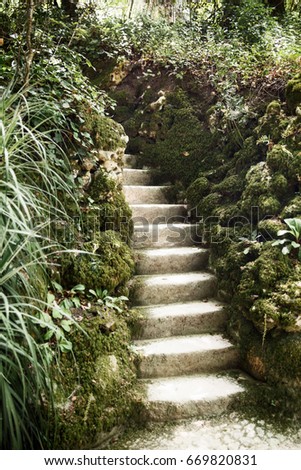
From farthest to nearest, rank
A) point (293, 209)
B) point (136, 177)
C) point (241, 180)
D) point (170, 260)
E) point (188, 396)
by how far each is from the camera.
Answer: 1. point (136, 177)
2. point (241, 180)
3. point (170, 260)
4. point (293, 209)
5. point (188, 396)

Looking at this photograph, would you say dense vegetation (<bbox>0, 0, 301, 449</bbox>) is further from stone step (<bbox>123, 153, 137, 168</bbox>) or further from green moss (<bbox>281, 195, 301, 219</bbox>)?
stone step (<bbox>123, 153, 137, 168</bbox>)

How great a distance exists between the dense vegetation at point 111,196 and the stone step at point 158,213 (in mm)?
164

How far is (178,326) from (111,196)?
1.13 m

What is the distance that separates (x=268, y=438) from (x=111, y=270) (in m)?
1.37

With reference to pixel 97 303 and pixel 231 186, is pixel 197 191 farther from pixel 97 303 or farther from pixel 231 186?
pixel 97 303

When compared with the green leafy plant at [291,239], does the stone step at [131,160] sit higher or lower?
higher

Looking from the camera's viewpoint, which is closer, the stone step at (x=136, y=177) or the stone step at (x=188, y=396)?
the stone step at (x=188, y=396)

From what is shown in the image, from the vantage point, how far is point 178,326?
2.49 m

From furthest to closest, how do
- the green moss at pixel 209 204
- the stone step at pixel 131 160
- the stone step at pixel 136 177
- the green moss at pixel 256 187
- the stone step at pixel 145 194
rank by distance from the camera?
the stone step at pixel 131 160 → the stone step at pixel 136 177 → the stone step at pixel 145 194 → the green moss at pixel 209 204 → the green moss at pixel 256 187

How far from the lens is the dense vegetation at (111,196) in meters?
1.57

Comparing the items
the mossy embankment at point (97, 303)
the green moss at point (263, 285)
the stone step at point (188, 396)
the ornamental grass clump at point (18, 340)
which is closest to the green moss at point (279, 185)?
the green moss at point (263, 285)

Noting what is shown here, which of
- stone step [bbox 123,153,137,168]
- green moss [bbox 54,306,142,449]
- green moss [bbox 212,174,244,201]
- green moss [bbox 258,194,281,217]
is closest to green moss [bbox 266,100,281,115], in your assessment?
green moss [bbox 212,174,244,201]

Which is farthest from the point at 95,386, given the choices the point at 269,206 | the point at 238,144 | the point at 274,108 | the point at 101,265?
the point at 274,108

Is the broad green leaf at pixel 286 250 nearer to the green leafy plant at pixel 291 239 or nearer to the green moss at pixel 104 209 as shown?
the green leafy plant at pixel 291 239
